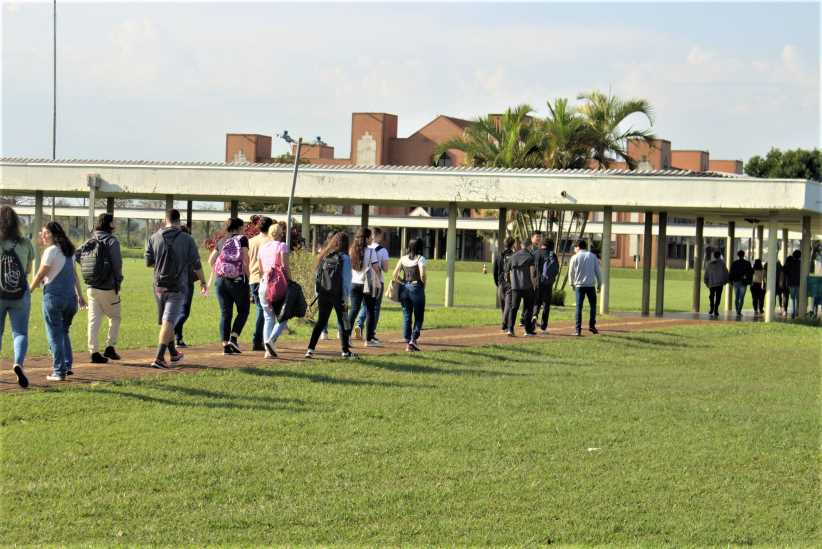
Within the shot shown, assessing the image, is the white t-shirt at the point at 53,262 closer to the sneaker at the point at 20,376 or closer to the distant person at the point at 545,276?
the sneaker at the point at 20,376

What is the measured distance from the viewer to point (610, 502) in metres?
8.08

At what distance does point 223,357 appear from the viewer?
14453 millimetres

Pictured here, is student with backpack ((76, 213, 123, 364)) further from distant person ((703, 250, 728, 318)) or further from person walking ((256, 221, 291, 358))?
distant person ((703, 250, 728, 318))

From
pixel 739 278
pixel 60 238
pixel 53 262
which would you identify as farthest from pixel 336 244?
pixel 739 278

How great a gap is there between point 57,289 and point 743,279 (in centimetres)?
2132

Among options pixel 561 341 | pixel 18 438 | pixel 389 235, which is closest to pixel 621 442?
pixel 18 438

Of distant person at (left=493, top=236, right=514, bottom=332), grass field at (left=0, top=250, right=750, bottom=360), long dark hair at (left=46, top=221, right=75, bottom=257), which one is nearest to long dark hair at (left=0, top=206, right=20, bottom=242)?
long dark hair at (left=46, top=221, right=75, bottom=257)

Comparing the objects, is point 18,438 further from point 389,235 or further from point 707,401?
point 389,235

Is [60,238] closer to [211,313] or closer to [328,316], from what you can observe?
[328,316]

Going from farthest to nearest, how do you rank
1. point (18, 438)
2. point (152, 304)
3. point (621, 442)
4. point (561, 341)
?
point (152, 304) → point (561, 341) → point (621, 442) → point (18, 438)

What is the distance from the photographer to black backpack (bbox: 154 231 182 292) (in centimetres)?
1284

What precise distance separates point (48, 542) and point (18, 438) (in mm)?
2729

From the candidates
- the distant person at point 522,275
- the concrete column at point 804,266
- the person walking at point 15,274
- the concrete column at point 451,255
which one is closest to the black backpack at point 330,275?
the person walking at point 15,274

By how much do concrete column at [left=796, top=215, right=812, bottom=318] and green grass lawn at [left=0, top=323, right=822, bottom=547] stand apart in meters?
15.4
